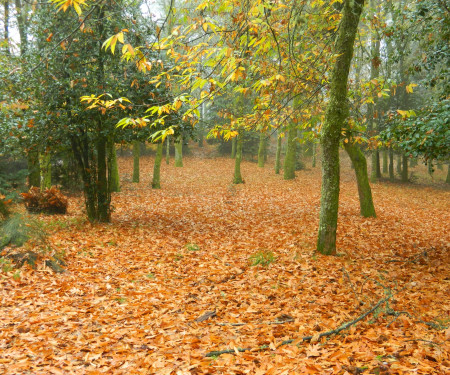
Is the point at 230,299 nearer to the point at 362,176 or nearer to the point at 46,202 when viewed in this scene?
the point at 362,176

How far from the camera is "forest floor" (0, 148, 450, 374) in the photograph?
3398 millimetres

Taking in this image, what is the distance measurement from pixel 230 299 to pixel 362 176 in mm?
7174

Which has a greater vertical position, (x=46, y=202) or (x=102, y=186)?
(x=102, y=186)

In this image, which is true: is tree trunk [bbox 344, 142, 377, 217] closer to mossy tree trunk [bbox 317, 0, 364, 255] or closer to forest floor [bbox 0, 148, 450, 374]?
forest floor [bbox 0, 148, 450, 374]

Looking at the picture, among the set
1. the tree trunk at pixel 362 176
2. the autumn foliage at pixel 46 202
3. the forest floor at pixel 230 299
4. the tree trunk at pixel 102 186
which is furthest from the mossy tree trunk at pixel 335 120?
the autumn foliage at pixel 46 202

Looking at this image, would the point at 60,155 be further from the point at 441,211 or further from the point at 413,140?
the point at 441,211

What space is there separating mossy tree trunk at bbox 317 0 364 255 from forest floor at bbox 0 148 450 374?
2.17 ft

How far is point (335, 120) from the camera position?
6371 mm

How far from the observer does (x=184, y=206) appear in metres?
13.1

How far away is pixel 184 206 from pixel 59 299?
8247 mm

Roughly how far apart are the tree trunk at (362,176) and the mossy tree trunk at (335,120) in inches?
150

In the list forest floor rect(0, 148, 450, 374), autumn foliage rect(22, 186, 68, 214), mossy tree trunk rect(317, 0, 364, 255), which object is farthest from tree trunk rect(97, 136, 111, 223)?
mossy tree trunk rect(317, 0, 364, 255)

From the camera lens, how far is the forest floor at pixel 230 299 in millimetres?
3398

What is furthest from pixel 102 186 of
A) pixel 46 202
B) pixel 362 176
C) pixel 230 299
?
pixel 362 176
